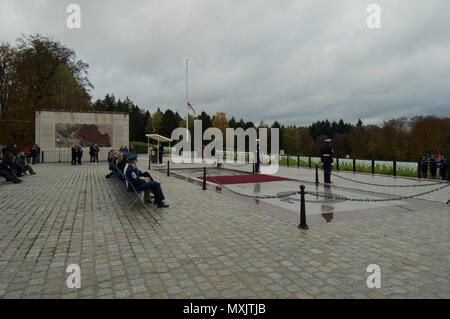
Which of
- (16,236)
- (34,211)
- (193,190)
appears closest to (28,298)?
(16,236)

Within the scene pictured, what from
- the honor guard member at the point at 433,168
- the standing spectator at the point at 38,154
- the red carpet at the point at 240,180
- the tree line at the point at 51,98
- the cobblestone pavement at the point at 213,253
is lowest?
Answer: the cobblestone pavement at the point at 213,253

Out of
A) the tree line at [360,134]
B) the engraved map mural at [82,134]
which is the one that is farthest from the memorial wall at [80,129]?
the tree line at [360,134]

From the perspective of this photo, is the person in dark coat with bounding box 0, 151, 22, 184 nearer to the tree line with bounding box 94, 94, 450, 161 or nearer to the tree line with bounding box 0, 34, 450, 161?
the tree line with bounding box 0, 34, 450, 161

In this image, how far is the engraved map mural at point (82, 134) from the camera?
25609 millimetres

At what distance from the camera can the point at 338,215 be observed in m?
6.74

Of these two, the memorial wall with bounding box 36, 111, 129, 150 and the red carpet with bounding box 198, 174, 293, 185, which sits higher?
the memorial wall with bounding box 36, 111, 129, 150

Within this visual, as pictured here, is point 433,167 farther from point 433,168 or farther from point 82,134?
point 82,134

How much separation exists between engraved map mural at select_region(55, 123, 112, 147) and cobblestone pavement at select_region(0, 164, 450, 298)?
2119 cm

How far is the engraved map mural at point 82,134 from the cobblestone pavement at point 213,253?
21186 millimetres

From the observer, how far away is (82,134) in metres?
26.2

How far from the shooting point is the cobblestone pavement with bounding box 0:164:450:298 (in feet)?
10.3

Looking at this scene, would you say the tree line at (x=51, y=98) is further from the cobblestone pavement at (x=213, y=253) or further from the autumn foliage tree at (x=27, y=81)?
the cobblestone pavement at (x=213, y=253)

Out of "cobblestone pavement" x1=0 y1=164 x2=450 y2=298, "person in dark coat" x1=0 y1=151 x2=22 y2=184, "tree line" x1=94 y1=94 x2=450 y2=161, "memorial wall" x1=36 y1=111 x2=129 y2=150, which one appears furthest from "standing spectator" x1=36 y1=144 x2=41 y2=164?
"tree line" x1=94 y1=94 x2=450 y2=161

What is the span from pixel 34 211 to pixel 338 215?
765 cm
